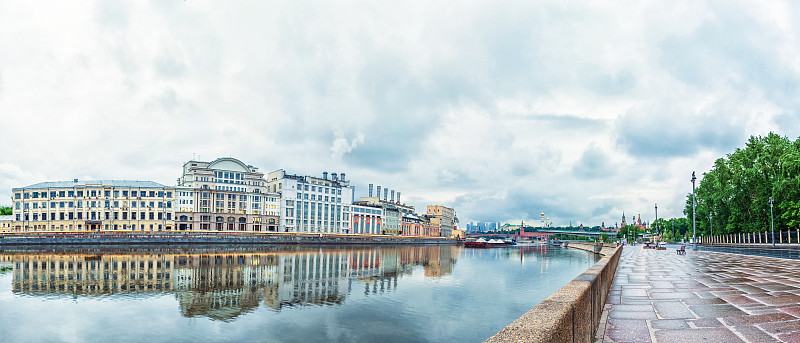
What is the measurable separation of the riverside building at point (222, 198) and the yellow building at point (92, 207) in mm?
4033

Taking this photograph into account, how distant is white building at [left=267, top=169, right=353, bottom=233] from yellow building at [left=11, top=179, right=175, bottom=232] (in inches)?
1068

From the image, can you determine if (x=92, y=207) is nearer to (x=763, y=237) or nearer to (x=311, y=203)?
(x=311, y=203)

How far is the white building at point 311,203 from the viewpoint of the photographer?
127m

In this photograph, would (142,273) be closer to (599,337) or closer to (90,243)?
(599,337)

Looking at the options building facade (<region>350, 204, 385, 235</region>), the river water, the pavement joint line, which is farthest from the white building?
the pavement joint line

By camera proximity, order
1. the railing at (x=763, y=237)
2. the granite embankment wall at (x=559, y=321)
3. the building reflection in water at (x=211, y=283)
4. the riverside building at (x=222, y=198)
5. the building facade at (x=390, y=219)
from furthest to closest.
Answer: the building facade at (x=390, y=219) < the riverside building at (x=222, y=198) < the railing at (x=763, y=237) < the building reflection in water at (x=211, y=283) < the granite embankment wall at (x=559, y=321)

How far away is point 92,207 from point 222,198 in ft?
91.9

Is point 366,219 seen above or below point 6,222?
below

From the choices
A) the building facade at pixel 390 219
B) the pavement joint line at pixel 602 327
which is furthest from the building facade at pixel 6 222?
the pavement joint line at pixel 602 327

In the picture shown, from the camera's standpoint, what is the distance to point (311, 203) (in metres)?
132

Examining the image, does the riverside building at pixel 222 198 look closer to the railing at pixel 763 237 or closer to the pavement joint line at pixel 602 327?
the railing at pixel 763 237

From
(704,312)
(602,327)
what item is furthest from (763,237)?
(602,327)

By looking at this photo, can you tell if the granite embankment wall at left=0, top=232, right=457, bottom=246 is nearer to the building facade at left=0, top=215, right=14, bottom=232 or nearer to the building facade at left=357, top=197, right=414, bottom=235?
the building facade at left=0, top=215, right=14, bottom=232

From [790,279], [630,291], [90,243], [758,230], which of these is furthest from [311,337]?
[90,243]
